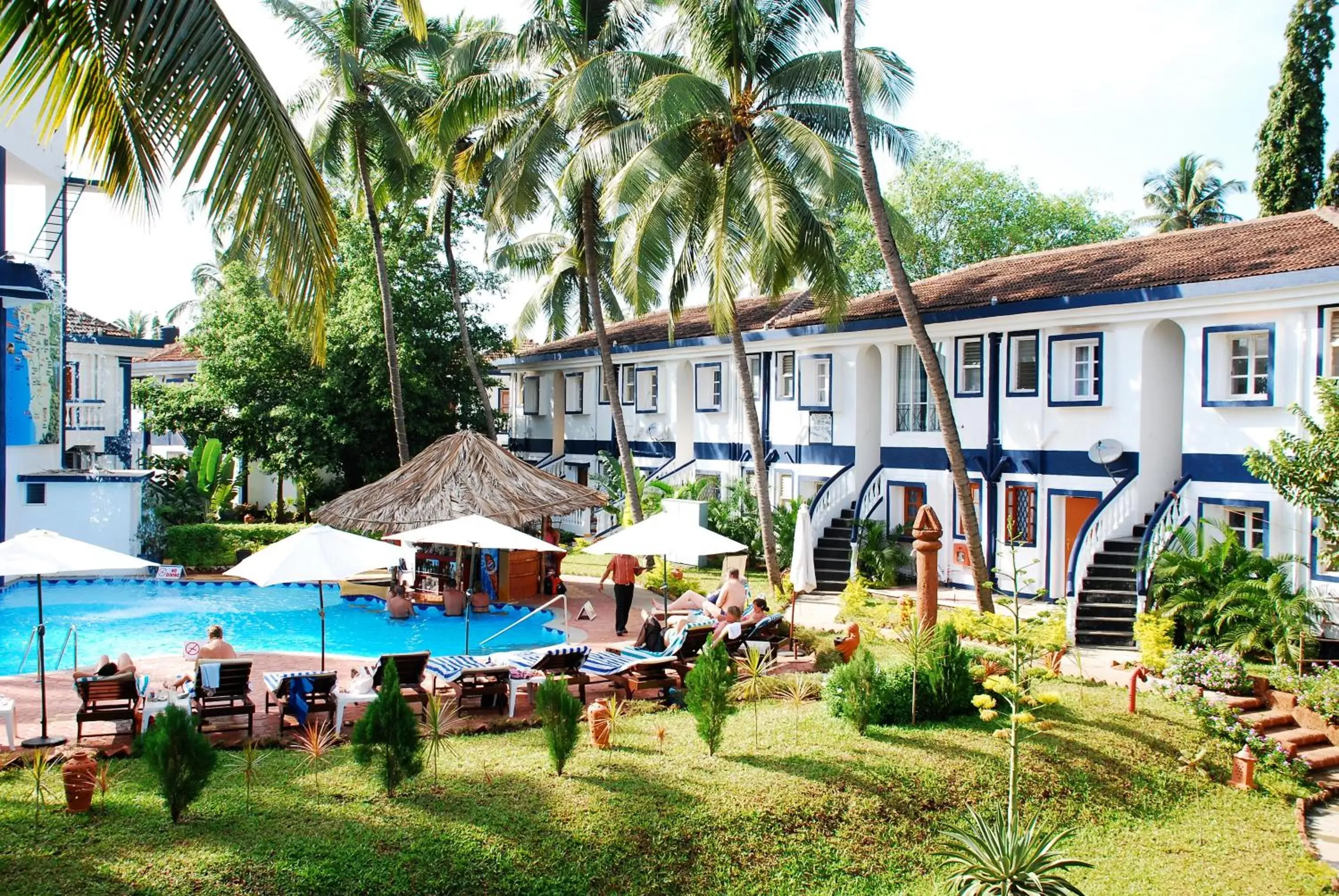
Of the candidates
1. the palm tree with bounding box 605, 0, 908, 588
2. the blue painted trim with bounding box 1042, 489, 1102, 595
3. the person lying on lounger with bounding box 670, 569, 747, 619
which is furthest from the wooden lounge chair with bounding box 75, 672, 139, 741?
the blue painted trim with bounding box 1042, 489, 1102, 595

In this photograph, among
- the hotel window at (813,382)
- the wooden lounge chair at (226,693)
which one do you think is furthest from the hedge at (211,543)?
the wooden lounge chair at (226,693)

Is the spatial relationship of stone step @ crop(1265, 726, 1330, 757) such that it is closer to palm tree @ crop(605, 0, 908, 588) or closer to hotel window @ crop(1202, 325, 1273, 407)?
hotel window @ crop(1202, 325, 1273, 407)

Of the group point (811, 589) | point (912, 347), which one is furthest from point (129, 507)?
point (912, 347)

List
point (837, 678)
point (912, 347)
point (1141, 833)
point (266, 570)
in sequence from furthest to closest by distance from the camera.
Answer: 1. point (912, 347)
2. point (266, 570)
3. point (837, 678)
4. point (1141, 833)

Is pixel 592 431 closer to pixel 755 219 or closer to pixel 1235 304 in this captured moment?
pixel 755 219

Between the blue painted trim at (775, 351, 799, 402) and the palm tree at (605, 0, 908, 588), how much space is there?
17.7 ft

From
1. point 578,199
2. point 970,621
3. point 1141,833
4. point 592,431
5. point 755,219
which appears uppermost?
point 578,199

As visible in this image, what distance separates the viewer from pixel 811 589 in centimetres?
2119

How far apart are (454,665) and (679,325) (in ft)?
66.9

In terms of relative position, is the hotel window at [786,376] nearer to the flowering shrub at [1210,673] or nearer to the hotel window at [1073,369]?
the hotel window at [1073,369]

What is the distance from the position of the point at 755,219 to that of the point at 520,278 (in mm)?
20142

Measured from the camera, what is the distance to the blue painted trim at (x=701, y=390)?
29.3 m

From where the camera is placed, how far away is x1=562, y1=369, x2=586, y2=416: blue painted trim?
35.0 meters

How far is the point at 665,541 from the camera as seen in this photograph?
15.8 metres
